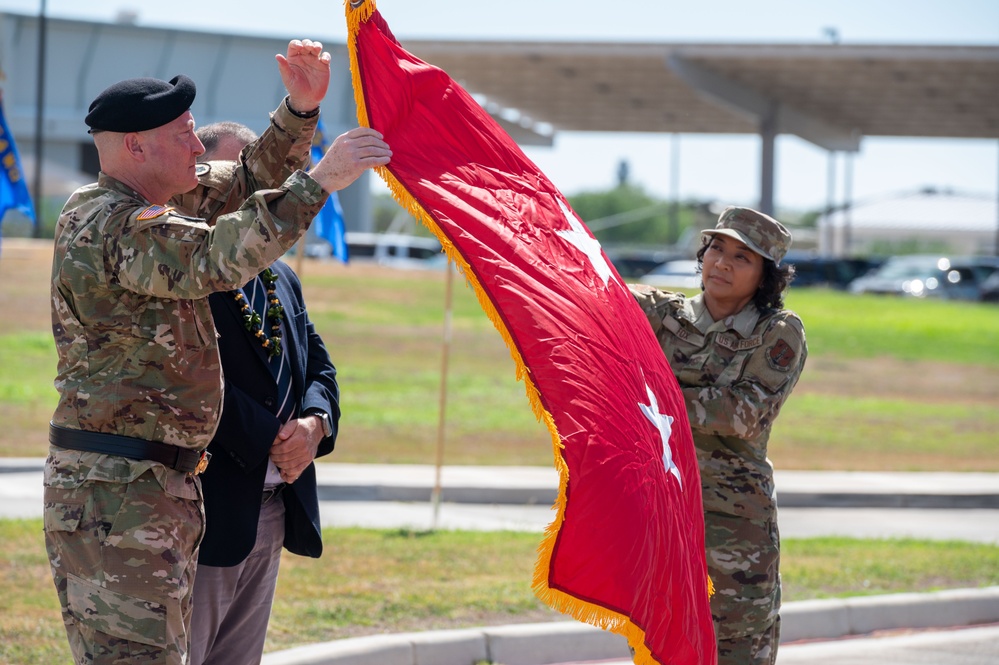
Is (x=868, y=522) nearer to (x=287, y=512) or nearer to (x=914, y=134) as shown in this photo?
(x=287, y=512)

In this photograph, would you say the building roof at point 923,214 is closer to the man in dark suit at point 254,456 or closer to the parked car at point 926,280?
the parked car at point 926,280

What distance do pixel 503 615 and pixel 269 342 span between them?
3127 millimetres

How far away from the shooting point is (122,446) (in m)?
3.28

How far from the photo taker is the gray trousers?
3.95 m

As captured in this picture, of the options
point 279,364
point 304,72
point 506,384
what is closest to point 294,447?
point 279,364

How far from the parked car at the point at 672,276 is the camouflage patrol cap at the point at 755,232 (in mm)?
32034

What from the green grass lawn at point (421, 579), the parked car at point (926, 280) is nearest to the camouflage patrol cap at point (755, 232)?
the green grass lawn at point (421, 579)

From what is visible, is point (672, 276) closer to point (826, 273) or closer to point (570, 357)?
point (826, 273)

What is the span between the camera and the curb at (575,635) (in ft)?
19.1

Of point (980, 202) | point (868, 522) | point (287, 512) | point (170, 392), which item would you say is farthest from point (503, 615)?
point (980, 202)

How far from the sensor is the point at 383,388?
1862 centimetres

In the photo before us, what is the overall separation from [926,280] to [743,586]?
40.7 metres

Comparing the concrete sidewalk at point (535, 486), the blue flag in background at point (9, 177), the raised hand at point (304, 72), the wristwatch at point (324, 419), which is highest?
the raised hand at point (304, 72)

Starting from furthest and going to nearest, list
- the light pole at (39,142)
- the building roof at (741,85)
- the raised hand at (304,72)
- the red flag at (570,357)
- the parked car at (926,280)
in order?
the parked car at (926,280)
the light pole at (39,142)
the building roof at (741,85)
the raised hand at (304,72)
the red flag at (570,357)
